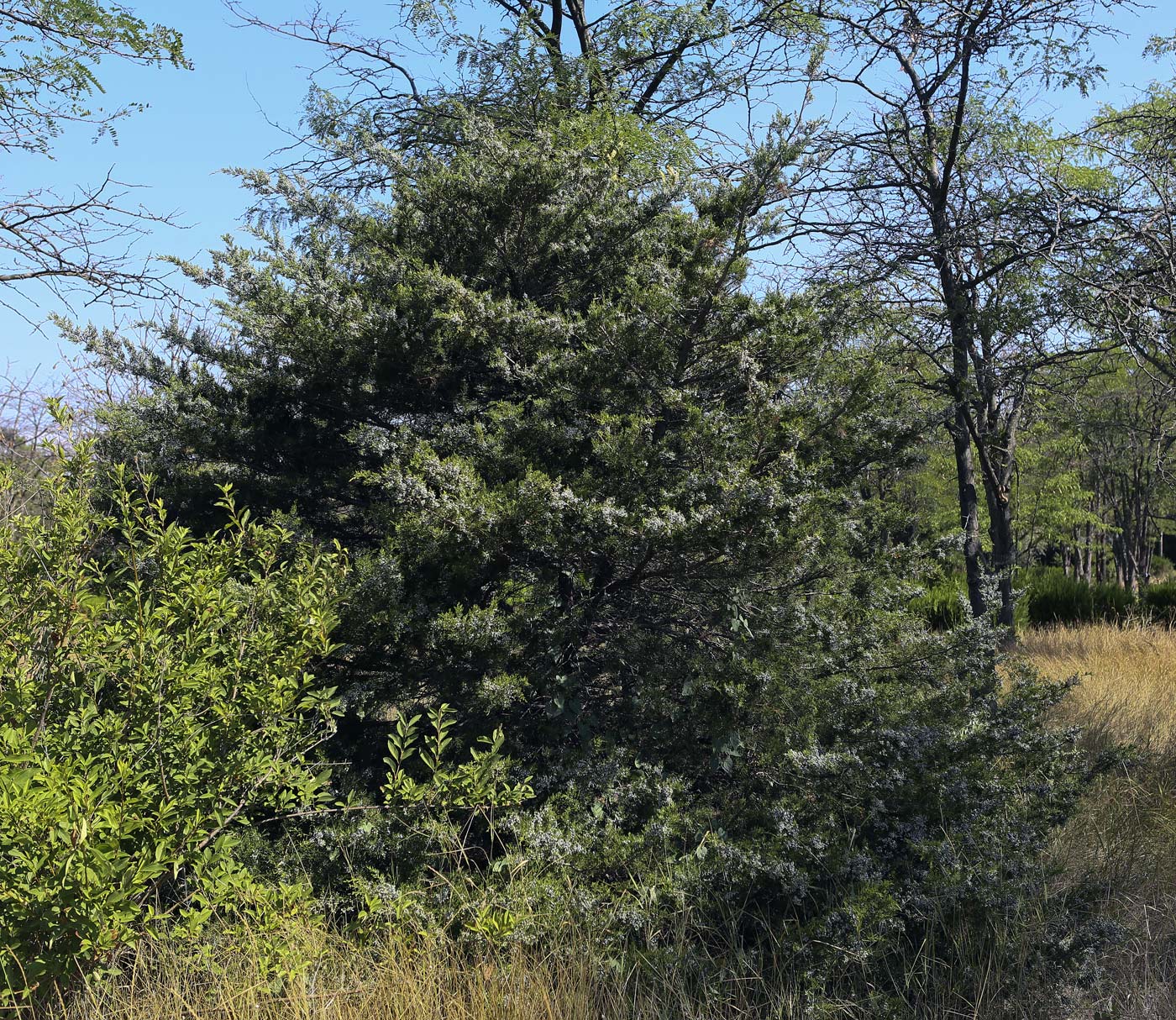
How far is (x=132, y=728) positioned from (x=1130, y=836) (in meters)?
4.80

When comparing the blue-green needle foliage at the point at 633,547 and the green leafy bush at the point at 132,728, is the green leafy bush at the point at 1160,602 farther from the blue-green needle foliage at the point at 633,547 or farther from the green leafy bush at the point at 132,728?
the green leafy bush at the point at 132,728

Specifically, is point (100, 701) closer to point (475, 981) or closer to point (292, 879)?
point (292, 879)

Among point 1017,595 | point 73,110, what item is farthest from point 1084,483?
point 73,110

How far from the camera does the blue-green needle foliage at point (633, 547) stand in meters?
3.87

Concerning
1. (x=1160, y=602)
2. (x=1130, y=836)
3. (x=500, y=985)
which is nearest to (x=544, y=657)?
(x=500, y=985)

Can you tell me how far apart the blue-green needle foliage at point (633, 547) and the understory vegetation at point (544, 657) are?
2cm

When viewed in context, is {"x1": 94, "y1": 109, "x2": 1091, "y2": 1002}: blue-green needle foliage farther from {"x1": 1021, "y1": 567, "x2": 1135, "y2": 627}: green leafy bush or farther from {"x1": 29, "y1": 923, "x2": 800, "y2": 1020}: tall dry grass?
{"x1": 1021, "y1": 567, "x2": 1135, "y2": 627}: green leafy bush

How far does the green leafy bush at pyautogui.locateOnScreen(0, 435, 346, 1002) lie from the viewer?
8.73 ft

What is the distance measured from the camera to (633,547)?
420cm

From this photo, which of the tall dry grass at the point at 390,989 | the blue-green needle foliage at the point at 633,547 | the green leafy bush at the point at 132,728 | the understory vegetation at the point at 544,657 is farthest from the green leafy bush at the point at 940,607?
the green leafy bush at the point at 132,728

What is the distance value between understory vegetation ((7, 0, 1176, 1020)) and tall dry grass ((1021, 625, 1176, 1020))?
0.12 ft

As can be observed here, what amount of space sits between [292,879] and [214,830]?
0.86 m

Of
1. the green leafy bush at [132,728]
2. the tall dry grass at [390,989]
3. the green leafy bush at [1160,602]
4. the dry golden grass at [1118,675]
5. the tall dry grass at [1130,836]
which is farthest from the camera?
the green leafy bush at [1160,602]

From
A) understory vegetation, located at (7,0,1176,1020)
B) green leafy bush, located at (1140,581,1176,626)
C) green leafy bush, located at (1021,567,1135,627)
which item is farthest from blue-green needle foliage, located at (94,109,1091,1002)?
green leafy bush, located at (1140,581,1176,626)
